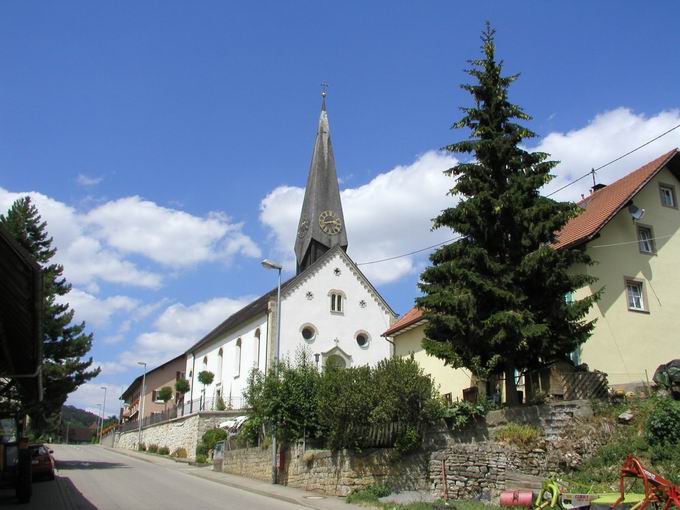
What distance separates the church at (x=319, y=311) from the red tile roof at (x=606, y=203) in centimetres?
2160

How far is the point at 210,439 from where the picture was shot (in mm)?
35031

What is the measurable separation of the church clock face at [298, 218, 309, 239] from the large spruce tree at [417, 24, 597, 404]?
31.1 meters

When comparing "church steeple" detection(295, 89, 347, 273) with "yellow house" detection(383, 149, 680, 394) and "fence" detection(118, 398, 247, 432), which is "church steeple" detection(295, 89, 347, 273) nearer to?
"fence" detection(118, 398, 247, 432)

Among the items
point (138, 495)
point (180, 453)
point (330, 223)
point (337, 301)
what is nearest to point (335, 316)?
point (337, 301)

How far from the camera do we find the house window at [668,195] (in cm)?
2412

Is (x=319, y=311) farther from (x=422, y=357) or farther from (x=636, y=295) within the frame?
(x=636, y=295)

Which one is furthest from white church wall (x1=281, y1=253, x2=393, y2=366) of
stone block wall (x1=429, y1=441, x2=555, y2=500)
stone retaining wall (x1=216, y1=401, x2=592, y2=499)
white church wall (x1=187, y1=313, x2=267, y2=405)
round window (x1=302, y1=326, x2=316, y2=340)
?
stone block wall (x1=429, y1=441, x2=555, y2=500)

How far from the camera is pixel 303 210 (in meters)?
50.3

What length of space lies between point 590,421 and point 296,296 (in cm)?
3020

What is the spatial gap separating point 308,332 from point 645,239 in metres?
25.8

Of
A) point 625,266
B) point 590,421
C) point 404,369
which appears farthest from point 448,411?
point 625,266

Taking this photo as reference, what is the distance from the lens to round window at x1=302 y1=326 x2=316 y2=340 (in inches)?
Answer: 1729

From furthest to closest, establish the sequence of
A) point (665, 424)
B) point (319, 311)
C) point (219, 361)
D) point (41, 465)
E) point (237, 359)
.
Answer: point (219, 361)
point (237, 359)
point (319, 311)
point (41, 465)
point (665, 424)

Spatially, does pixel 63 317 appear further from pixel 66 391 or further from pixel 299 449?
pixel 299 449
